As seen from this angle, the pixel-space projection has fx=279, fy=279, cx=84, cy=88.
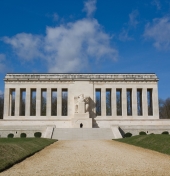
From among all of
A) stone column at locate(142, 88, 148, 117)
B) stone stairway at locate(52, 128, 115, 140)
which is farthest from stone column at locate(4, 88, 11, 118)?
stone column at locate(142, 88, 148, 117)

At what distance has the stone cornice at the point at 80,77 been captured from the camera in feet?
195

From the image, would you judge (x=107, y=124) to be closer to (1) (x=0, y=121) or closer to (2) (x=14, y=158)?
(1) (x=0, y=121)

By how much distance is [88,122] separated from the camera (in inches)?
2138

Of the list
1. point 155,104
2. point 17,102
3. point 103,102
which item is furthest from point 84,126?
point 155,104

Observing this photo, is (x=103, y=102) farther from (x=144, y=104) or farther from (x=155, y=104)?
(x=155, y=104)

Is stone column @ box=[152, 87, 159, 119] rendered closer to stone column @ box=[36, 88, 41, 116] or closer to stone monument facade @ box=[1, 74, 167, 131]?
stone monument facade @ box=[1, 74, 167, 131]

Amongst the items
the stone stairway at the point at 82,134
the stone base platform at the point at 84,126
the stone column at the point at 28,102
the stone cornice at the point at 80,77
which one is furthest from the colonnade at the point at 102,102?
the stone stairway at the point at 82,134

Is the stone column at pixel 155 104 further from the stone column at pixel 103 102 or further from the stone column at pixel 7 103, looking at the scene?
the stone column at pixel 7 103

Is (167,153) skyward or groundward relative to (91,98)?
groundward

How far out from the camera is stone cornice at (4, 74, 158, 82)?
5931 cm

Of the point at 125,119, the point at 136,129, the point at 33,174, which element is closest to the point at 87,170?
the point at 33,174

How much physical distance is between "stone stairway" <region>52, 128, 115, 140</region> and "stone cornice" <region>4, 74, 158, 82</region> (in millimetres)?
15865

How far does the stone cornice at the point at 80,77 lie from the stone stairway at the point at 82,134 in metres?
15.9

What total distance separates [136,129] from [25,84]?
994 inches
